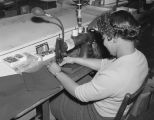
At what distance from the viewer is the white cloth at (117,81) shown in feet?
3.79

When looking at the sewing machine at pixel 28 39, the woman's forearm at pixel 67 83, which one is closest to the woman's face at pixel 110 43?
the woman's forearm at pixel 67 83

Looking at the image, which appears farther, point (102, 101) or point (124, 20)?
point (102, 101)

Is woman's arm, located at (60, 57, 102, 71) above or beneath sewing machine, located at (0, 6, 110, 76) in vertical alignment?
beneath

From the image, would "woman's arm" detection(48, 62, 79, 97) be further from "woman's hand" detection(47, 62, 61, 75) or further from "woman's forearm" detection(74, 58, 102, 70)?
"woman's forearm" detection(74, 58, 102, 70)

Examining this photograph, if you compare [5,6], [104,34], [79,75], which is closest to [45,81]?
[79,75]

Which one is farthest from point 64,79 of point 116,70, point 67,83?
point 116,70

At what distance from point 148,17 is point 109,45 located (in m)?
1.73

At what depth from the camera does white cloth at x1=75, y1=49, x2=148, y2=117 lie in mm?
1156

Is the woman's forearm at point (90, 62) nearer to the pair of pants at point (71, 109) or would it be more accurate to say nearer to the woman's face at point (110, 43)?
the pair of pants at point (71, 109)

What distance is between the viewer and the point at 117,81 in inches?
45.1

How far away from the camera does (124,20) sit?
1164 mm

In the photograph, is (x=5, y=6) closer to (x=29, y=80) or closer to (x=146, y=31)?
(x=29, y=80)

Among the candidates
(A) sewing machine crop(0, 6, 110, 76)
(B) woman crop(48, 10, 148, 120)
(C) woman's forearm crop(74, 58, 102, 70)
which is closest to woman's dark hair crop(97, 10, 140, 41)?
(B) woman crop(48, 10, 148, 120)

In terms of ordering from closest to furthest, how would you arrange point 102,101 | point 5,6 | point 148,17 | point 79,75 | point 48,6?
point 102,101 → point 79,75 → point 5,6 → point 48,6 → point 148,17
